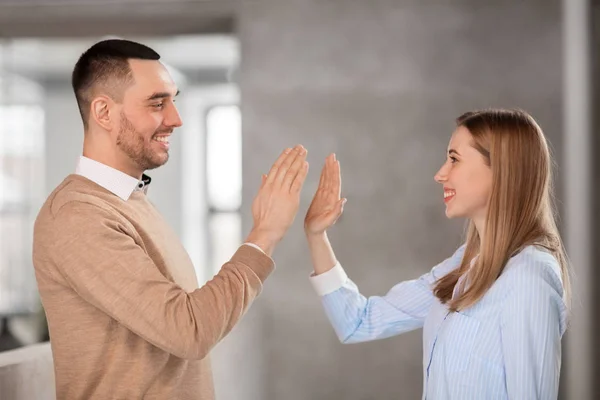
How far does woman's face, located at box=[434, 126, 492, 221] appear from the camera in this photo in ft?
5.68

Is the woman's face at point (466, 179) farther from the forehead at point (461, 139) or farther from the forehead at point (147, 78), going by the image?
the forehead at point (147, 78)

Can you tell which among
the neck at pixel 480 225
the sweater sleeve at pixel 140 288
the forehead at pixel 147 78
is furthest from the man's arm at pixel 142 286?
the neck at pixel 480 225

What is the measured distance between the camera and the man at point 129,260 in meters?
1.46

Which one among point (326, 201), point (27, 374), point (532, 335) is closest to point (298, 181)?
point (326, 201)

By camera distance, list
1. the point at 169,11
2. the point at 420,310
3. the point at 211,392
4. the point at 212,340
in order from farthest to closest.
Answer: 1. the point at 169,11
2. the point at 420,310
3. the point at 211,392
4. the point at 212,340

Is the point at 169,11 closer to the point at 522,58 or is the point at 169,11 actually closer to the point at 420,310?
the point at 522,58

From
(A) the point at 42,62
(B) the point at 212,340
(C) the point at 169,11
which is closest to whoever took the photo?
(B) the point at 212,340

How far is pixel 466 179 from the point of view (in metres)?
1.75

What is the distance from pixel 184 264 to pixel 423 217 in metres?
2.25

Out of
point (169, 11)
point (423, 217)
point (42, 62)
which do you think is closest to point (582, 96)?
point (423, 217)

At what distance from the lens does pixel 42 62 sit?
6262mm

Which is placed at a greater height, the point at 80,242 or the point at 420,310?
the point at 80,242

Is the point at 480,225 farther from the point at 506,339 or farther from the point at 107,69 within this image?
the point at 107,69

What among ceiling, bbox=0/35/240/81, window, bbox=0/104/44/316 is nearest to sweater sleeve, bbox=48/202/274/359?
ceiling, bbox=0/35/240/81
